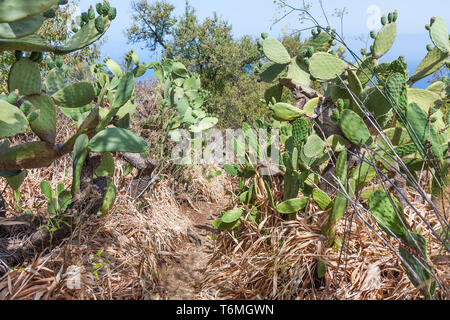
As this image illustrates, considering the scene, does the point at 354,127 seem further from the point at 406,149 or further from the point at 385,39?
the point at 385,39

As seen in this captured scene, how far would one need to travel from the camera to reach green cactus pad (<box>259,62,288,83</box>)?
2961 millimetres

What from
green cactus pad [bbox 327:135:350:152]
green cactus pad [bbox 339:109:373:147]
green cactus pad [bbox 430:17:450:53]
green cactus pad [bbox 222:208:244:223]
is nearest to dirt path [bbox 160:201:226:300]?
green cactus pad [bbox 222:208:244:223]

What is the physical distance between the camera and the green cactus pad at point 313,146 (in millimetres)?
2123

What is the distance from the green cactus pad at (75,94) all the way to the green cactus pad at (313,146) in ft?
3.99

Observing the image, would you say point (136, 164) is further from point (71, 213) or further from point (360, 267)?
point (360, 267)

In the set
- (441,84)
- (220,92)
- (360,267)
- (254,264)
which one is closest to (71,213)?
(254,264)

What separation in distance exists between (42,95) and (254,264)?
1.44 metres

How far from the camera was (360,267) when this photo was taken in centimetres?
188

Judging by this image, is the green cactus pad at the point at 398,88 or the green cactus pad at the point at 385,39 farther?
the green cactus pad at the point at 385,39

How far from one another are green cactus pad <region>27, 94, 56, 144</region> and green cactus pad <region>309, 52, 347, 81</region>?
4.73ft

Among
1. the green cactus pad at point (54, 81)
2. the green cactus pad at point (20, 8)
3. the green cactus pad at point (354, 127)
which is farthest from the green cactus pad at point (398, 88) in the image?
the green cactus pad at point (54, 81)

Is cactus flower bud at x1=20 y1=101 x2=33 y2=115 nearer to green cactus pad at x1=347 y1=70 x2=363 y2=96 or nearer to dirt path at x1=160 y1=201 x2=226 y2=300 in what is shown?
dirt path at x1=160 y1=201 x2=226 y2=300

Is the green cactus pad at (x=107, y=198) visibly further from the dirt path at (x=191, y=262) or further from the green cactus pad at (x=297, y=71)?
the green cactus pad at (x=297, y=71)

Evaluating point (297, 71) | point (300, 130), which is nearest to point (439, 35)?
point (297, 71)
